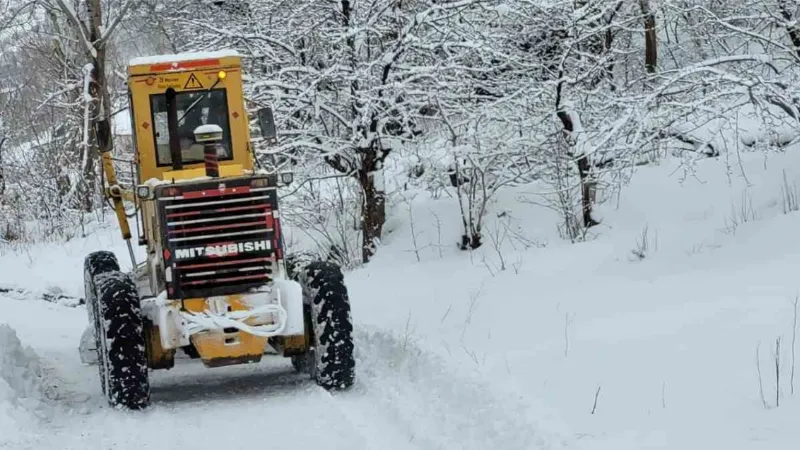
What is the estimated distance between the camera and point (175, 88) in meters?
9.70

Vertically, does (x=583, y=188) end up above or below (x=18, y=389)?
above

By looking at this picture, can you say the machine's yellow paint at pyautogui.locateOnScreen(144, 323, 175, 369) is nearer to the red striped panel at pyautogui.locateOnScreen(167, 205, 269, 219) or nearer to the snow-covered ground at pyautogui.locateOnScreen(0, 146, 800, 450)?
the snow-covered ground at pyautogui.locateOnScreen(0, 146, 800, 450)

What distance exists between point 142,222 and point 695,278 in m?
5.06

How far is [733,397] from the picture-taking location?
6.49m

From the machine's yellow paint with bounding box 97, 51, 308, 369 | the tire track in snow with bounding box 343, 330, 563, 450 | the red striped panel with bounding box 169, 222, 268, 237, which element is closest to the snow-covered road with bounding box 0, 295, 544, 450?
the tire track in snow with bounding box 343, 330, 563, 450

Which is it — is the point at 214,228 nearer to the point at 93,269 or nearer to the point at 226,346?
the point at 226,346

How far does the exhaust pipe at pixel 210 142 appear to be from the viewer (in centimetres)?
905

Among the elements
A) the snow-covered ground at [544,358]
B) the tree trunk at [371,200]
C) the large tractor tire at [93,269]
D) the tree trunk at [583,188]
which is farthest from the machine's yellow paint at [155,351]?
the tree trunk at [583,188]

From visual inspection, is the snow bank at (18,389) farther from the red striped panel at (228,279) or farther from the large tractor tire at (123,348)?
the red striped panel at (228,279)

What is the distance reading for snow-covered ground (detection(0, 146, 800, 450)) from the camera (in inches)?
263

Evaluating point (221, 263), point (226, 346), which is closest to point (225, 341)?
point (226, 346)

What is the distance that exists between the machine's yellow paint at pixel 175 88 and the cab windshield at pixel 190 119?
0.14 feet

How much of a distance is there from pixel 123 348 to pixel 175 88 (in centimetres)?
239

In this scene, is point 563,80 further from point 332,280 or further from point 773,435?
point 773,435
